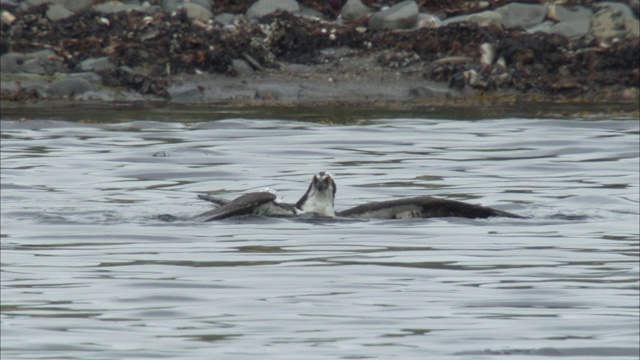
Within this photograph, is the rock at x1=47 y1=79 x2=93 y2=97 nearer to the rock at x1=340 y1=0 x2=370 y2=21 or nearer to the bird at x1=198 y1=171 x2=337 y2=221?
the rock at x1=340 y1=0 x2=370 y2=21

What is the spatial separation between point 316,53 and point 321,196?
1264cm

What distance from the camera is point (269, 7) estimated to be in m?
24.8

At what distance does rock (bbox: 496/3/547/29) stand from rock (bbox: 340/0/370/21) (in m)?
2.21

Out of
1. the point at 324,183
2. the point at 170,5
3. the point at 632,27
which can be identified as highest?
the point at 170,5

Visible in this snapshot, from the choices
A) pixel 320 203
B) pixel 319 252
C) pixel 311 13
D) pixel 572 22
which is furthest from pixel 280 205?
pixel 311 13

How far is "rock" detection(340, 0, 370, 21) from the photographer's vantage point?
2461 cm

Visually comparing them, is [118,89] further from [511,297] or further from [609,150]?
[511,297]

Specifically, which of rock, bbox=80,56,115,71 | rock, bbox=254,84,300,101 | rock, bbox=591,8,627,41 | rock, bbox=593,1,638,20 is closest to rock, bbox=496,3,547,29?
rock, bbox=593,1,638,20

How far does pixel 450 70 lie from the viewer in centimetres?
2258

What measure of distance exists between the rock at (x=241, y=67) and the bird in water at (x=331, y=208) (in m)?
11.8

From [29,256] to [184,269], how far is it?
45.7 inches

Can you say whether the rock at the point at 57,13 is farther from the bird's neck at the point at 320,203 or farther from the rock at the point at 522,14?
the bird's neck at the point at 320,203

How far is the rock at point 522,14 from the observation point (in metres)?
24.5

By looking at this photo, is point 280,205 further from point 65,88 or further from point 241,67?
point 241,67
